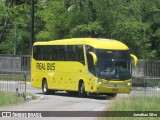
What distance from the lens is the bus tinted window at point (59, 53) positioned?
105ft

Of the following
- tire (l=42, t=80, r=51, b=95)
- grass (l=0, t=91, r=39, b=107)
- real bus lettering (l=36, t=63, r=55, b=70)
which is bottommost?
tire (l=42, t=80, r=51, b=95)

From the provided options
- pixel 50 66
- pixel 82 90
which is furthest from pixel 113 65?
pixel 50 66

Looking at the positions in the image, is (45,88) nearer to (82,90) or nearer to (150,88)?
(82,90)

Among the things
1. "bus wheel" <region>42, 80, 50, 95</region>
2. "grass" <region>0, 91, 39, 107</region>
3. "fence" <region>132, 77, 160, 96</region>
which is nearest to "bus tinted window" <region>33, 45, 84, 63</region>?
"bus wheel" <region>42, 80, 50, 95</region>

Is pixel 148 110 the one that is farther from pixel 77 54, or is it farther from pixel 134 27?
pixel 134 27

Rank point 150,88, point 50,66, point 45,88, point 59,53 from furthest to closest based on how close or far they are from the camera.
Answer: point 45,88
point 50,66
point 59,53
point 150,88

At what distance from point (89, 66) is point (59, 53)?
3.67 meters

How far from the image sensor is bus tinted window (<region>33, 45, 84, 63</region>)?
3212cm

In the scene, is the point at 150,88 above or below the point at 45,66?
below

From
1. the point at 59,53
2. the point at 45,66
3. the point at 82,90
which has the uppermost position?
the point at 59,53

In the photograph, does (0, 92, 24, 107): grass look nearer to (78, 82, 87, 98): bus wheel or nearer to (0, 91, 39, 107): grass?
(0, 91, 39, 107): grass

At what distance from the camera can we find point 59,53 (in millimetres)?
33969

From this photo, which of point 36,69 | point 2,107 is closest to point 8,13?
point 36,69

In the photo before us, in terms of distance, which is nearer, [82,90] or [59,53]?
[82,90]
